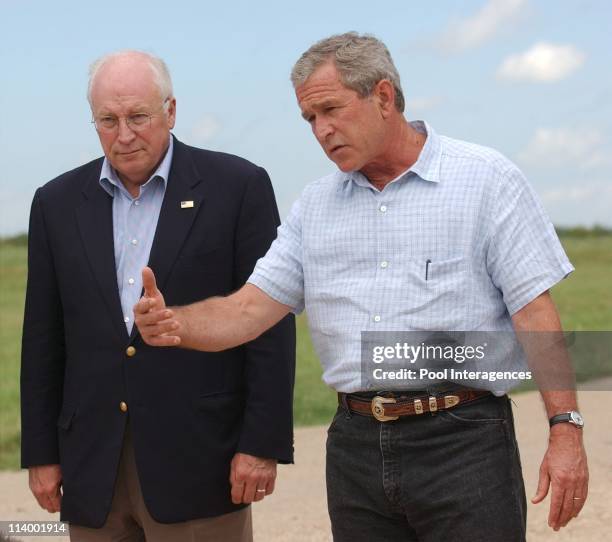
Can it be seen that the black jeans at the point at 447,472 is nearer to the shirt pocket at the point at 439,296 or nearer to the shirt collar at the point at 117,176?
the shirt pocket at the point at 439,296

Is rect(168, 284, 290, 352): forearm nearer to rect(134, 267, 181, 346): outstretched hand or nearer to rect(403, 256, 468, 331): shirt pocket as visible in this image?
rect(134, 267, 181, 346): outstretched hand

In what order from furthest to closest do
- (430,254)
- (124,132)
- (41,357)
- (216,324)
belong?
(41,357), (124,132), (216,324), (430,254)

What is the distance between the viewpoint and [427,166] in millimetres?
3447

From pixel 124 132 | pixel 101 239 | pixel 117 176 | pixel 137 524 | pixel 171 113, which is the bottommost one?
pixel 137 524

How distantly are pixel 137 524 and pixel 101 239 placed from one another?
3.70ft

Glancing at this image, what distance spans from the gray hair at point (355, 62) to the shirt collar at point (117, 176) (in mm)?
909

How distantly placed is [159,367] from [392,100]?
1.40m

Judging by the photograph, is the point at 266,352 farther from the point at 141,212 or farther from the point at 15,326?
the point at 15,326

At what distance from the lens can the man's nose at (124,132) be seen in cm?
402

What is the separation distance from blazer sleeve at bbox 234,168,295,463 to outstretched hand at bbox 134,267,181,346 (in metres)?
0.77
